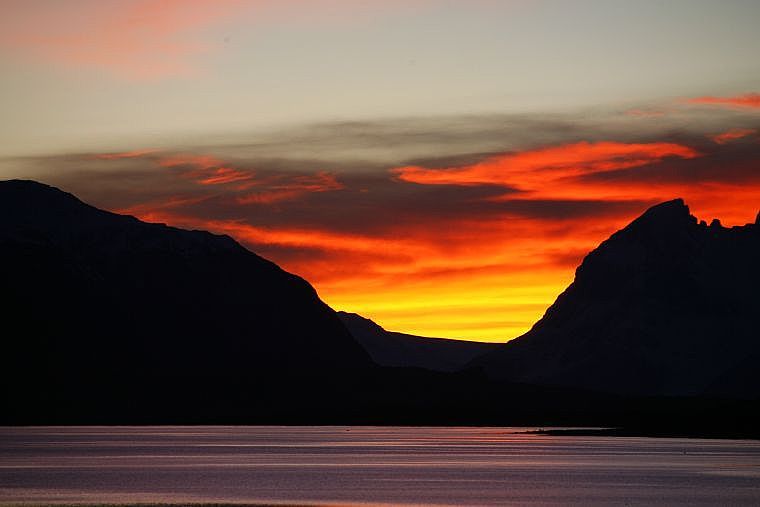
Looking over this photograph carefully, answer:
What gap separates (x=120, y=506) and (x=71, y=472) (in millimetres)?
67429

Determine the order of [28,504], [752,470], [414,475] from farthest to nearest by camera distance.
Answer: [752,470] → [414,475] → [28,504]

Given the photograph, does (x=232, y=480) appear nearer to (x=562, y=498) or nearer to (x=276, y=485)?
(x=276, y=485)

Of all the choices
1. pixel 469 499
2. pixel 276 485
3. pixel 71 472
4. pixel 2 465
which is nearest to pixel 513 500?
pixel 469 499

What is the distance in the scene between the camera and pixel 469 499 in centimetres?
12531

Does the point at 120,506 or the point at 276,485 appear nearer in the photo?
the point at 120,506

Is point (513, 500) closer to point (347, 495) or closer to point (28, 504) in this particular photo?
point (347, 495)

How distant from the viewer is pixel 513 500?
125 m

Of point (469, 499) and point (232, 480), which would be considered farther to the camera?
point (232, 480)

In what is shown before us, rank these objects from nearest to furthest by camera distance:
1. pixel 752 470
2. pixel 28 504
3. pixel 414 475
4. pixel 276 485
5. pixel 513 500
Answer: pixel 28 504
pixel 513 500
pixel 276 485
pixel 414 475
pixel 752 470

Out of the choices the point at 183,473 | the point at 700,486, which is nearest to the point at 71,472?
the point at 183,473

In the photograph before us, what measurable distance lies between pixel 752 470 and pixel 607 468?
20808 millimetres

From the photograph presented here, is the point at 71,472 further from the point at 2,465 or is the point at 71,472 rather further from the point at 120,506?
the point at 120,506

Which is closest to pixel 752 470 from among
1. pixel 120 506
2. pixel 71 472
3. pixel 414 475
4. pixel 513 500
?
pixel 414 475

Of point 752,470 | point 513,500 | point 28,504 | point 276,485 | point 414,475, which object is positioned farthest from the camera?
point 752,470
